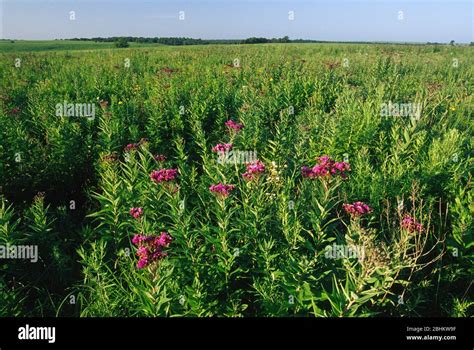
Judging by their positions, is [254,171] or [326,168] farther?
[254,171]

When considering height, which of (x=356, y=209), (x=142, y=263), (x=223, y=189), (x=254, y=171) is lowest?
(x=142, y=263)

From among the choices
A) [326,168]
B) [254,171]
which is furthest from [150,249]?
[326,168]

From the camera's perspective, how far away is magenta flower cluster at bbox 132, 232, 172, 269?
108 inches

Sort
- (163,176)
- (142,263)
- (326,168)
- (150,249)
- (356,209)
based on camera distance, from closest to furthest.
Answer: (142,263) < (150,249) < (356,209) < (326,168) < (163,176)

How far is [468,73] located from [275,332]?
48.6 feet

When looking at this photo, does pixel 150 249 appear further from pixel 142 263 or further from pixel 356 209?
pixel 356 209

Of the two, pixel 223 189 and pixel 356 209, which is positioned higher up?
pixel 223 189

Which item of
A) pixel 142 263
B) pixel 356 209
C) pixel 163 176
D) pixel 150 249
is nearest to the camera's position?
pixel 142 263

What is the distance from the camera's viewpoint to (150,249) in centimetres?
286

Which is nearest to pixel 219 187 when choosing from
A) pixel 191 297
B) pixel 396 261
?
pixel 191 297

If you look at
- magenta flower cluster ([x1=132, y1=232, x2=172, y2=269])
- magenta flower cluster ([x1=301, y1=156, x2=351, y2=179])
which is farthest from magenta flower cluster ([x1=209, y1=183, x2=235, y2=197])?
magenta flower cluster ([x1=301, y1=156, x2=351, y2=179])

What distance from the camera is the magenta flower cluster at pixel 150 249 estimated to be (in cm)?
274

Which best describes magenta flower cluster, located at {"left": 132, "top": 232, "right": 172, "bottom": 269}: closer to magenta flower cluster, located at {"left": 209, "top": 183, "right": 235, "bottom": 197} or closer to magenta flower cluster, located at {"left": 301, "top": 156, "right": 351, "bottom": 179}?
magenta flower cluster, located at {"left": 209, "top": 183, "right": 235, "bottom": 197}

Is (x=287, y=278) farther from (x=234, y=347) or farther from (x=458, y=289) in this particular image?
(x=458, y=289)
